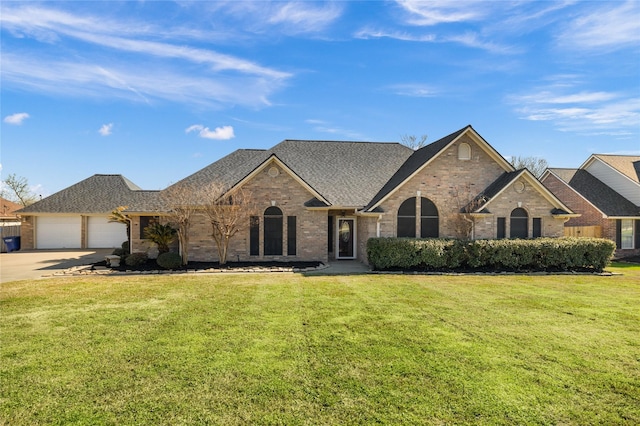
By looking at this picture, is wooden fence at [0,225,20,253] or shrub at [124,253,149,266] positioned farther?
wooden fence at [0,225,20,253]

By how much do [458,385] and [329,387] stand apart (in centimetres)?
191

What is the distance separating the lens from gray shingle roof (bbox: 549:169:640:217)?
23.3 metres

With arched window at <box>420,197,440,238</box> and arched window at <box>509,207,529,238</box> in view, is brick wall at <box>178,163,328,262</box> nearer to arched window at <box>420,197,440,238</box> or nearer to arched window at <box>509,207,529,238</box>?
arched window at <box>420,197,440,238</box>

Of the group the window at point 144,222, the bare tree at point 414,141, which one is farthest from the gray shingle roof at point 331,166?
the bare tree at point 414,141

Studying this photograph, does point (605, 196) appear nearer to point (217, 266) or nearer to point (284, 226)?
point (284, 226)

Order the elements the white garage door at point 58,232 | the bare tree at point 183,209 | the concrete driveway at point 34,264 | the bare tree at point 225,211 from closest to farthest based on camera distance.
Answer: the concrete driveway at point 34,264
the bare tree at point 225,211
the bare tree at point 183,209
the white garage door at point 58,232

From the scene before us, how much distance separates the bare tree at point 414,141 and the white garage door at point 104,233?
30.9 meters

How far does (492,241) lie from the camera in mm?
16781

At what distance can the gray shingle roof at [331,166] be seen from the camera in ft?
65.4

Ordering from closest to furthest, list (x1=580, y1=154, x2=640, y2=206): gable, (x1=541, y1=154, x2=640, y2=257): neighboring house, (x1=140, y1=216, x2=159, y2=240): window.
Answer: (x1=140, y1=216, x2=159, y2=240): window, (x1=541, y1=154, x2=640, y2=257): neighboring house, (x1=580, y1=154, x2=640, y2=206): gable

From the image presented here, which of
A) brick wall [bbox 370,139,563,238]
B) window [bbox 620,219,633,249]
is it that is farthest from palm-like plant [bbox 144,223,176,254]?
window [bbox 620,219,633,249]

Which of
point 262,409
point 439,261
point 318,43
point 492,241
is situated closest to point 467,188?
point 492,241

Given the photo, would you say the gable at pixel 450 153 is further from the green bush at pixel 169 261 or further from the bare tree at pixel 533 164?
the bare tree at pixel 533 164

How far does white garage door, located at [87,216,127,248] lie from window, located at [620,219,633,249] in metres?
34.7
